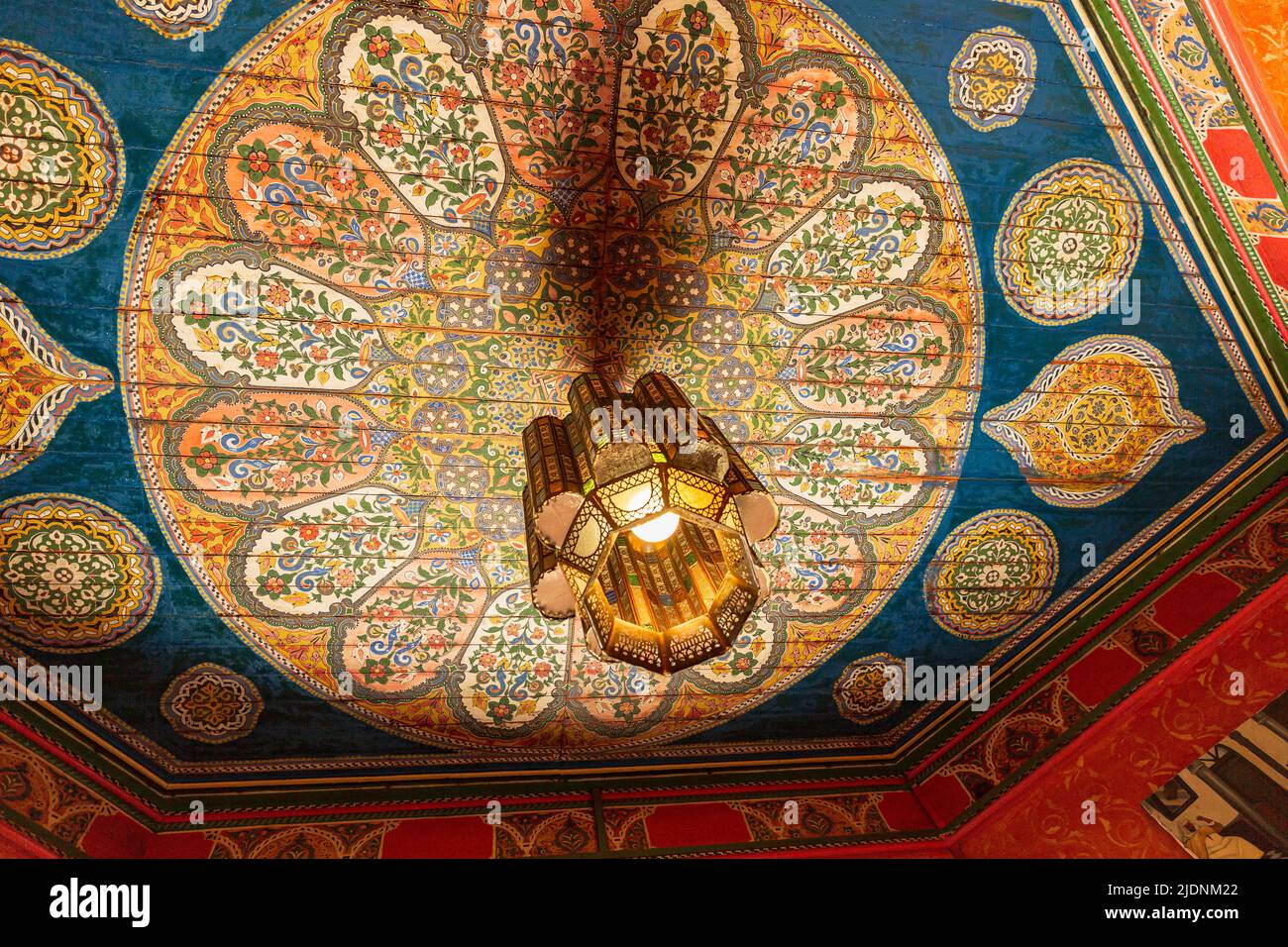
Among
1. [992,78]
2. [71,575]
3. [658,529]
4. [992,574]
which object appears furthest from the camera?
[992,574]

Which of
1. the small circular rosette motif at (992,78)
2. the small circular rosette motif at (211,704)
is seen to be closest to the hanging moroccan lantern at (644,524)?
the small circular rosette motif at (992,78)

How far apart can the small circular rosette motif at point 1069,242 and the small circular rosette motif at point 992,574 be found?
94 centimetres

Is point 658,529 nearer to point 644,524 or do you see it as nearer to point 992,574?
point 644,524

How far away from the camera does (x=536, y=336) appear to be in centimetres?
296

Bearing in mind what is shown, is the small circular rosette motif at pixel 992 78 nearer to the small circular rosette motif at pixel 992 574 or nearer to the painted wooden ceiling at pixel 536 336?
the painted wooden ceiling at pixel 536 336

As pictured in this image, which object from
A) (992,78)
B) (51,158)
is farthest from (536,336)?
(992,78)

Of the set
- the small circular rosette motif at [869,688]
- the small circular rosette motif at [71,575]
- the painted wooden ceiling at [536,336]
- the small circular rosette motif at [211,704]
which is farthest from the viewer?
the small circular rosette motif at [869,688]

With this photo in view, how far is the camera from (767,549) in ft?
11.6

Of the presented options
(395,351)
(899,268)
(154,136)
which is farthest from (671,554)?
(154,136)

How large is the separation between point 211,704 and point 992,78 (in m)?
3.77

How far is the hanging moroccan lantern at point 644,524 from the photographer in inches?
89.7

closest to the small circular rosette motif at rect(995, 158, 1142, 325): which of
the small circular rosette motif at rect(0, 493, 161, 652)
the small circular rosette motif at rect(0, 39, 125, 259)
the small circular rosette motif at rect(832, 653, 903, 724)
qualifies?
the small circular rosette motif at rect(832, 653, 903, 724)

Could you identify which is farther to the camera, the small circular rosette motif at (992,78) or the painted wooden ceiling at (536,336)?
the small circular rosette motif at (992,78)

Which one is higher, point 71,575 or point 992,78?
point 992,78
